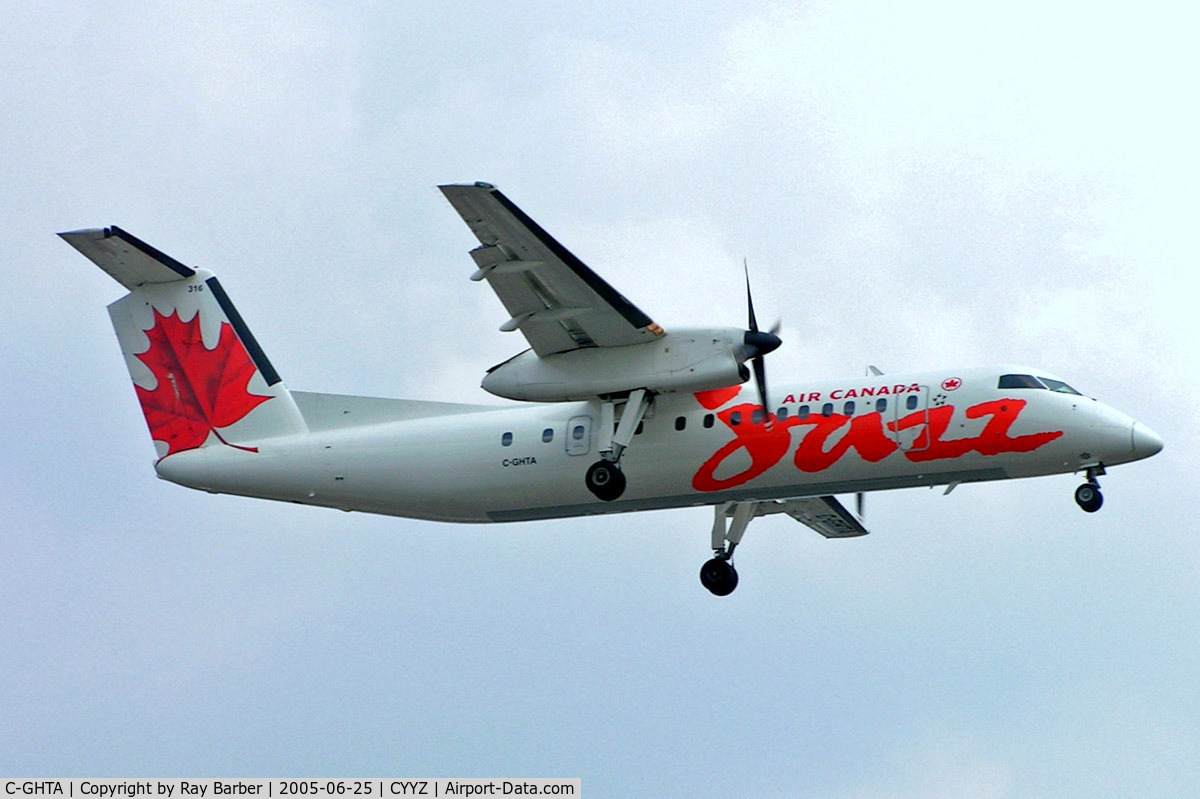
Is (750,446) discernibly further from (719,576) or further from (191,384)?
(191,384)

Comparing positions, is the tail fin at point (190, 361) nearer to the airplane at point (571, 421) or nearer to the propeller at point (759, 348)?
the airplane at point (571, 421)

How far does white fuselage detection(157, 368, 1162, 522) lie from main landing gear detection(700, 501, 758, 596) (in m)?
2.27

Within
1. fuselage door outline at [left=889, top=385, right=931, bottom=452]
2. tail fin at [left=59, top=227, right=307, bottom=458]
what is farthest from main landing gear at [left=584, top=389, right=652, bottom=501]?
tail fin at [left=59, top=227, right=307, bottom=458]

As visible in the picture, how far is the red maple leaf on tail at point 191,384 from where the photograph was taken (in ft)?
69.7

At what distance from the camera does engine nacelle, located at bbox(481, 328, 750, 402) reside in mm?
18641

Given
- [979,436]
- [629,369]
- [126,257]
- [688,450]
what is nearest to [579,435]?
[629,369]

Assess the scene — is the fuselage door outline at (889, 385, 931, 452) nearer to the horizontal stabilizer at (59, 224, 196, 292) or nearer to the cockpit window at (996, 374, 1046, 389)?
the cockpit window at (996, 374, 1046, 389)

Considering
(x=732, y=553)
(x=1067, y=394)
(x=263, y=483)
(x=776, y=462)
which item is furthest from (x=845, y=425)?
(x=263, y=483)

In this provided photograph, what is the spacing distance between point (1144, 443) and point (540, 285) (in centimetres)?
730

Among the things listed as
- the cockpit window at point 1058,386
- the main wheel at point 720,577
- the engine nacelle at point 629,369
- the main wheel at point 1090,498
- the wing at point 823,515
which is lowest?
the main wheel at point 1090,498

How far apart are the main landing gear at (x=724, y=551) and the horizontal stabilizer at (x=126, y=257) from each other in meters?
8.32

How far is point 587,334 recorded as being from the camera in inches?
752

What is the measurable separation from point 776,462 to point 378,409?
5.64 metres

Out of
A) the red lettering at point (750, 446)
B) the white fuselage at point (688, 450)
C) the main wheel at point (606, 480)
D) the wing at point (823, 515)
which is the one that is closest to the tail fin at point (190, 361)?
the white fuselage at point (688, 450)
